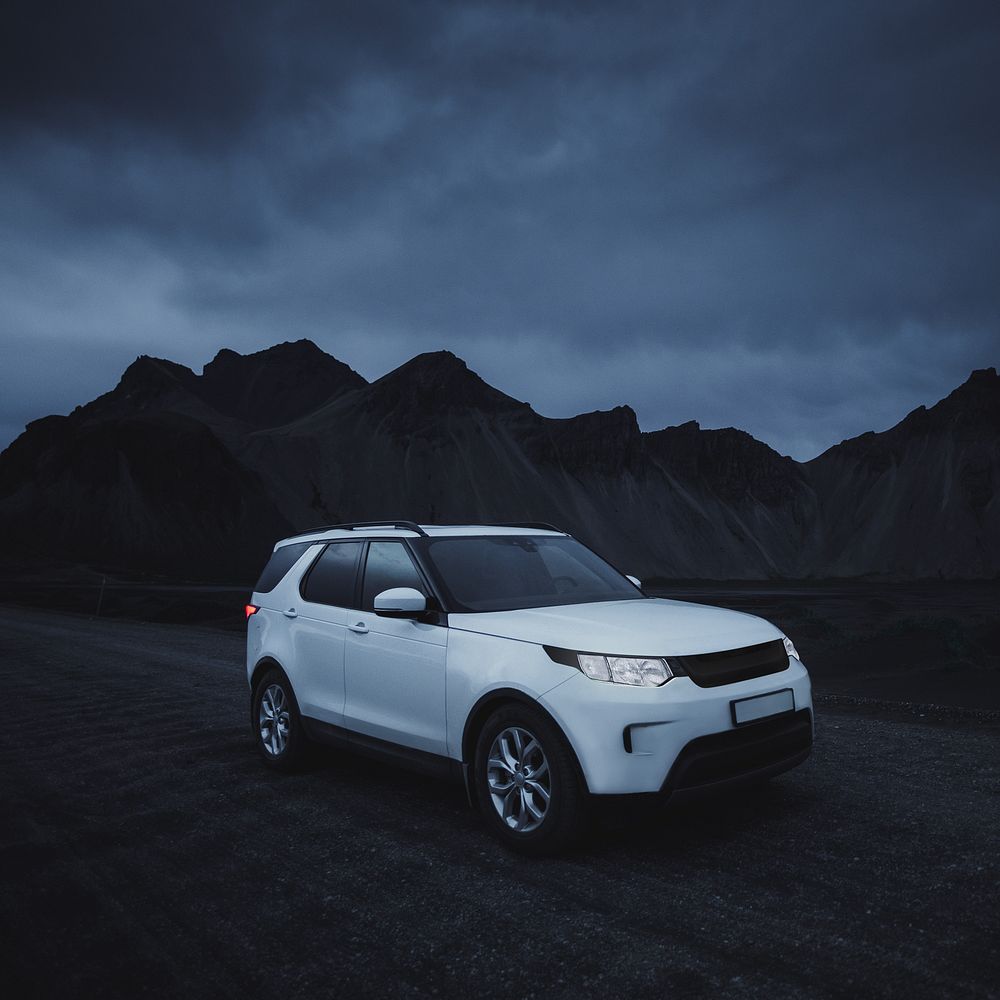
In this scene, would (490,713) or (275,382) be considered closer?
(490,713)

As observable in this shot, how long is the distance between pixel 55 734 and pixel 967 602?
60.5 meters

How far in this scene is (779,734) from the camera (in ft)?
14.5

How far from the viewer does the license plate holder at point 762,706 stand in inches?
166

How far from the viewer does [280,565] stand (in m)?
6.77

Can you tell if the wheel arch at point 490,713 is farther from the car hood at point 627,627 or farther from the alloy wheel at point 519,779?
the car hood at point 627,627

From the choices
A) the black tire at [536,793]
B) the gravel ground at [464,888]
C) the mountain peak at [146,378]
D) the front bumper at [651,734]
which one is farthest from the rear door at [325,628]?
the mountain peak at [146,378]

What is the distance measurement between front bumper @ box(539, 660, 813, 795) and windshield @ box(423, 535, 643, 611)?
36.9 inches

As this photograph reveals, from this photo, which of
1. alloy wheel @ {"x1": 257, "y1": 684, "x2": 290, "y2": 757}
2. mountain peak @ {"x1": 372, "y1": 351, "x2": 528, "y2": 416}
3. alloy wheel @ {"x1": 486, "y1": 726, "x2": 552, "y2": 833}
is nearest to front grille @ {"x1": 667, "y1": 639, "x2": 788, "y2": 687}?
alloy wheel @ {"x1": 486, "y1": 726, "x2": 552, "y2": 833}

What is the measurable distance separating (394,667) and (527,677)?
3.76 ft

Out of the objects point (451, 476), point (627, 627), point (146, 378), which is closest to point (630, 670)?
point (627, 627)

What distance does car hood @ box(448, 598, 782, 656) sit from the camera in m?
4.18

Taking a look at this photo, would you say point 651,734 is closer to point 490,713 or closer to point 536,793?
point 536,793

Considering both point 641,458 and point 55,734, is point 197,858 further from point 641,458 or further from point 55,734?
point 641,458

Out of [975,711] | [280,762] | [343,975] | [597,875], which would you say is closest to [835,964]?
[597,875]
